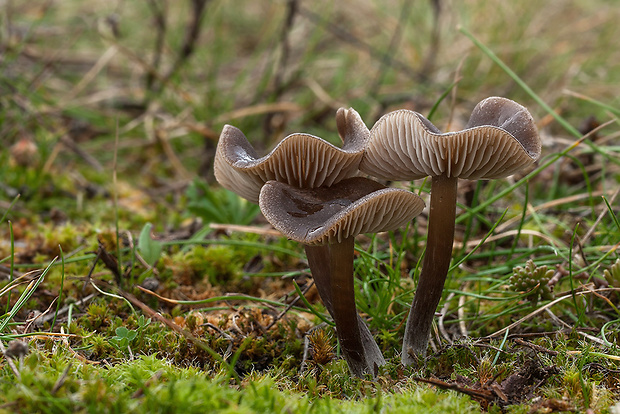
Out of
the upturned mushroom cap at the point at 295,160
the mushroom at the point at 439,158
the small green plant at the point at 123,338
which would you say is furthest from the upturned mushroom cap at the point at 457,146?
the small green plant at the point at 123,338

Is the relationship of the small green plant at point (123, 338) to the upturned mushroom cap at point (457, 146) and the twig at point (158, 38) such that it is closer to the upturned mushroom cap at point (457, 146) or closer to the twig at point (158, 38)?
the upturned mushroom cap at point (457, 146)

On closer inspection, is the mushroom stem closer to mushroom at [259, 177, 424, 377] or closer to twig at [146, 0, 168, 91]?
mushroom at [259, 177, 424, 377]

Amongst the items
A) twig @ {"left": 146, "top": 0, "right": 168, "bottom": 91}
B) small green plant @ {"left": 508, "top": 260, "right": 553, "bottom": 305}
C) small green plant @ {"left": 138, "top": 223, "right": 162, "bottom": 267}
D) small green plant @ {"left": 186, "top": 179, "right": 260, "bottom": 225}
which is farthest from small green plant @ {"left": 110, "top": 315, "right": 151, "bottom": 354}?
twig @ {"left": 146, "top": 0, "right": 168, "bottom": 91}

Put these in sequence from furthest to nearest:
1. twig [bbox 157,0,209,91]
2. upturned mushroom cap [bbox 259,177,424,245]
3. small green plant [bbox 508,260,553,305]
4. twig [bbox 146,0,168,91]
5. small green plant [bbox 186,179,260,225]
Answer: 1. twig [bbox 146,0,168,91]
2. twig [bbox 157,0,209,91]
3. small green plant [bbox 186,179,260,225]
4. small green plant [bbox 508,260,553,305]
5. upturned mushroom cap [bbox 259,177,424,245]

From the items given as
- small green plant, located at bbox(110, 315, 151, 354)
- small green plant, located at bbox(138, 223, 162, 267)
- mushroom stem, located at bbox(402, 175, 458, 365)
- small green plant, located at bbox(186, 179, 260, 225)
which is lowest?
small green plant, located at bbox(110, 315, 151, 354)

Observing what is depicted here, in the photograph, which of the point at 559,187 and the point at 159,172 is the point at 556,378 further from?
the point at 159,172

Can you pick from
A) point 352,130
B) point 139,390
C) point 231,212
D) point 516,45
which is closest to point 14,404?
point 139,390
